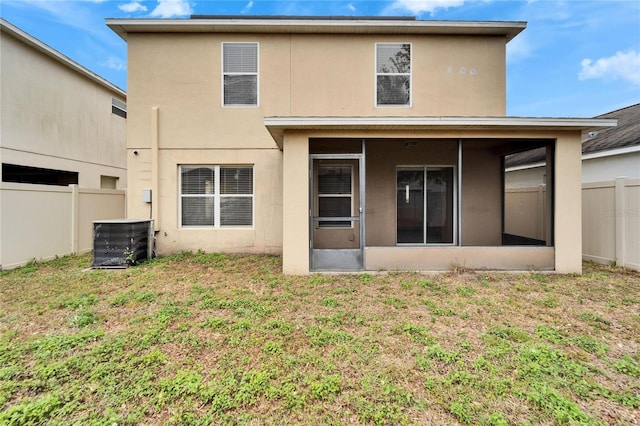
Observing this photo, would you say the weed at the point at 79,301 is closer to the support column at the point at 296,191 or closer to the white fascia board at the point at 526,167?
the support column at the point at 296,191

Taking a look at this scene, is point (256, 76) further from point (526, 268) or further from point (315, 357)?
point (526, 268)

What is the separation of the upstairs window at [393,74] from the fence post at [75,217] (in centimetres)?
840

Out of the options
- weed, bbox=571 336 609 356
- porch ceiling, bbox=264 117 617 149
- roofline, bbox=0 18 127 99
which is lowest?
weed, bbox=571 336 609 356

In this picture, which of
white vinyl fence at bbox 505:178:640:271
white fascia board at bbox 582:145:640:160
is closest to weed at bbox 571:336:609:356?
white vinyl fence at bbox 505:178:640:271

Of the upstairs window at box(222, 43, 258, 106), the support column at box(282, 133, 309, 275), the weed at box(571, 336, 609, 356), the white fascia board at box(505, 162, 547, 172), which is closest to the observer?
the weed at box(571, 336, 609, 356)

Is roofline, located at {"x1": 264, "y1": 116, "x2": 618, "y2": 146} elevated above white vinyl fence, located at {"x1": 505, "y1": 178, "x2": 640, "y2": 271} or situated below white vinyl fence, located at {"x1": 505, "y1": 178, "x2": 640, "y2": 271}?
above

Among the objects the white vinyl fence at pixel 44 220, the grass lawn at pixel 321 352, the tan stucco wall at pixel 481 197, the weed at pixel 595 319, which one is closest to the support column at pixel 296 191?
the grass lawn at pixel 321 352

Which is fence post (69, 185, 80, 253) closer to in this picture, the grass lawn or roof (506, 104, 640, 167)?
the grass lawn

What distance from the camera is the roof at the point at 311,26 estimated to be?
743cm

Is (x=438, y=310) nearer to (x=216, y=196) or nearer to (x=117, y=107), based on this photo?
(x=216, y=196)

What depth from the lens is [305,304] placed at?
173 inches

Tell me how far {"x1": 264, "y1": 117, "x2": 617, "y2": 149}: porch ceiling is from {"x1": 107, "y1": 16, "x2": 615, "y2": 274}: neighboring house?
181 centimetres

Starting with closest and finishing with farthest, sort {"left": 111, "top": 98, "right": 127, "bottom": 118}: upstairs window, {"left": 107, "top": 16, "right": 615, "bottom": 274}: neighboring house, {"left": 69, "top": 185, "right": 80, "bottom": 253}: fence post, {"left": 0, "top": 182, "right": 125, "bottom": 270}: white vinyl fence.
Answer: {"left": 0, "top": 182, "right": 125, "bottom": 270}: white vinyl fence, {"left": 69, "top": 185, "right": 80, "bottom": 253}: fence post, {"left": 107, "top": 16, "right": 615, "bottom": 274}: neighboring house, {"left": 111, "top": 98, "right": 127, "bottom": 118}: upstairs window

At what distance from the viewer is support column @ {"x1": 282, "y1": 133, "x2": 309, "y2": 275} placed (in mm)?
5812
